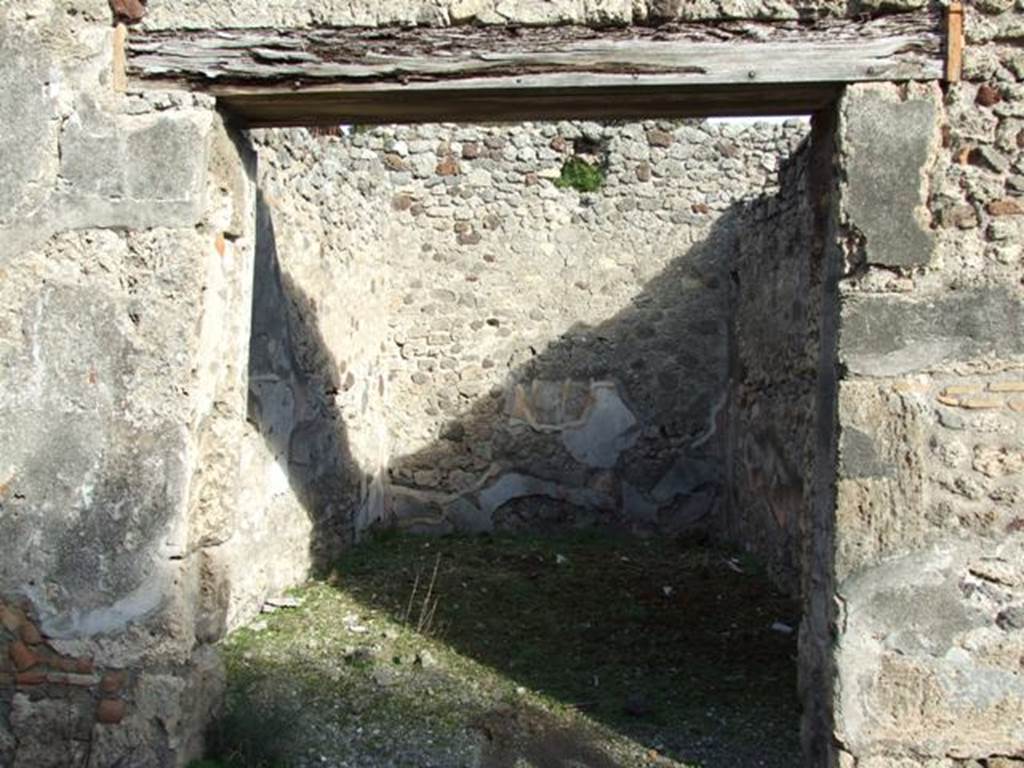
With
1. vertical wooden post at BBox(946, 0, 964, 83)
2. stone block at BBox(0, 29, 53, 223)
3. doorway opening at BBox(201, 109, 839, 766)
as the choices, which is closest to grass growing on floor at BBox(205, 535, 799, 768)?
doorway opening at BBox(201, 109, 839, 766)

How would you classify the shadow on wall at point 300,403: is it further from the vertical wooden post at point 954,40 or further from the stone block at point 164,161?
the vertical wooden post at point 954,40

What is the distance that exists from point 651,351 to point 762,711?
415cm

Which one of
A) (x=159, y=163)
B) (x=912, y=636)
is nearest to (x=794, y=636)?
(x=912, y=636)

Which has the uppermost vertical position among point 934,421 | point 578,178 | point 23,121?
point 23,121

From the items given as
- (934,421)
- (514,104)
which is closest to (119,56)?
(514,104)

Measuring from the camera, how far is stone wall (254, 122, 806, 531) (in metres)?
7.52

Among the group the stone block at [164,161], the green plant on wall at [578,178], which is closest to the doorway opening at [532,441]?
the green plant on wall at [578,178]

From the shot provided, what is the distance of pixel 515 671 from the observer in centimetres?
413

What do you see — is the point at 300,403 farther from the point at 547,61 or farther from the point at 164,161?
the point at 547,61

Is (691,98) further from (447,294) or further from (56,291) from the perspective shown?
(447,294)

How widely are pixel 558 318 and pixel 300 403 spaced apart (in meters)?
2.92

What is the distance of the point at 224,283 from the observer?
3.11m

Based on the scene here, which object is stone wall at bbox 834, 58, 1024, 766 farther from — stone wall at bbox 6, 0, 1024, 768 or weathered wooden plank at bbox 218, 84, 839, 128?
weathered wooden plank at bbox 218, 84, 839, 128

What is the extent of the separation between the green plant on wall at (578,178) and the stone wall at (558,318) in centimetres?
5
